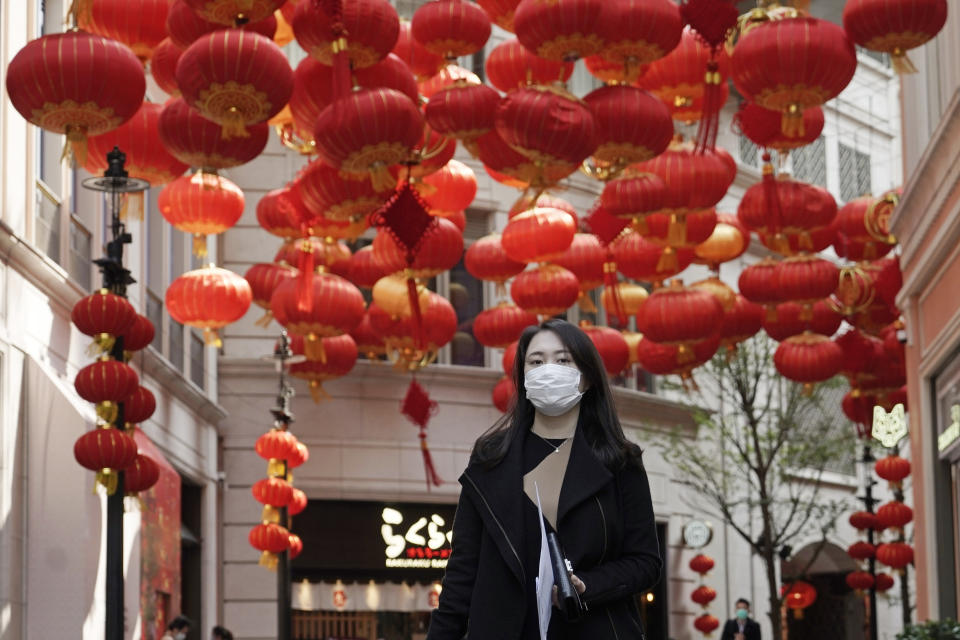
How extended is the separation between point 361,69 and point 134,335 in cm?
332

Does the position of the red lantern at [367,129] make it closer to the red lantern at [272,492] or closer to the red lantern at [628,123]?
the red lantern at [628,123]

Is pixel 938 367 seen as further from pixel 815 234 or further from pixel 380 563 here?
pixel 380 563

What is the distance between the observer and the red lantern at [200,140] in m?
12.3

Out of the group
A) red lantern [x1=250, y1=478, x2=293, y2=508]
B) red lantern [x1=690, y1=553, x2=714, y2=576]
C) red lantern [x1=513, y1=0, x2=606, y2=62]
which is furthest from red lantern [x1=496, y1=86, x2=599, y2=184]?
red lantern [x1=690, y1=553, x2=714, y2=576]

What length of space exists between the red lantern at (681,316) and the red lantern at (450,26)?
4164 millimetres

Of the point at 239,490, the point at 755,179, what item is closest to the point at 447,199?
the point at 239,490

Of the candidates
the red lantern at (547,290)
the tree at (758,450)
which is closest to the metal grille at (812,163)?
the tree at (758,450)

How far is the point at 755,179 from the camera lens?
35375mm

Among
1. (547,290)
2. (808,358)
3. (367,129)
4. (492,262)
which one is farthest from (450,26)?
(808,358)

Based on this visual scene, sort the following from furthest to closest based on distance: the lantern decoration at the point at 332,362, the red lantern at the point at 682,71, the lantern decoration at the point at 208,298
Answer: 1. the lantern decoration at the point at 332,362
2. the lantern decoration at the point at 208,298
3. the red lantern at the point at 682,71

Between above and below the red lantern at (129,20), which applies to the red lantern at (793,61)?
below

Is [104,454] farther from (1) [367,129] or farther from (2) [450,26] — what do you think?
(2) [450,26]

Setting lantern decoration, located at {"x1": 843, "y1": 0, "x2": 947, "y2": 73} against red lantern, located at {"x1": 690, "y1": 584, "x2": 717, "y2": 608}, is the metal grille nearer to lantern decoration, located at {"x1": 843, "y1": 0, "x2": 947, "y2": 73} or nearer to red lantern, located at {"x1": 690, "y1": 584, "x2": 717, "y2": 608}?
red lantern, located at {"x1": 690, "y1": 584, "x2": 717, "y2": 608}

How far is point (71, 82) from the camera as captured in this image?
11.1 metres
